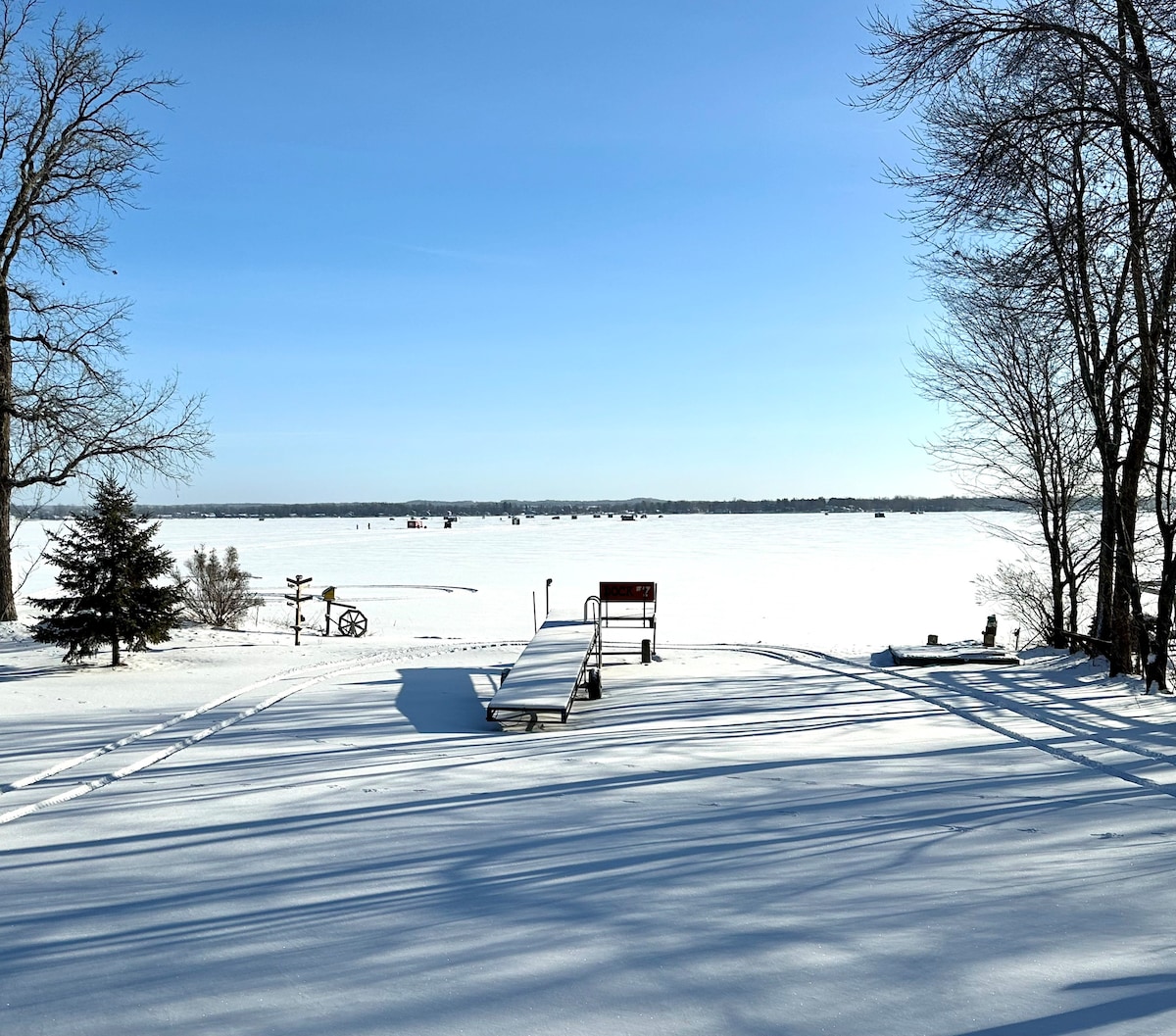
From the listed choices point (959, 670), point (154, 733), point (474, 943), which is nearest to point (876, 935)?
point (474, 943)

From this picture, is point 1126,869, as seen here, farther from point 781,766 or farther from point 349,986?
point 349,986

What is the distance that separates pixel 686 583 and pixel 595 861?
31446 mm

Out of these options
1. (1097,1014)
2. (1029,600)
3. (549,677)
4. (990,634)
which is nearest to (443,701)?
(549,677)

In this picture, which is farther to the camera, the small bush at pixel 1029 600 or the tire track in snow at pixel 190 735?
the small bush at pixel 1029 600

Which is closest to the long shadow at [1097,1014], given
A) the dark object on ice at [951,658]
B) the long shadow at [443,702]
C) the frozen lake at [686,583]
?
the long shadow at [443,702]

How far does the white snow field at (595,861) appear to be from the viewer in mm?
3395

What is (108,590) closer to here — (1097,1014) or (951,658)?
(951,658)

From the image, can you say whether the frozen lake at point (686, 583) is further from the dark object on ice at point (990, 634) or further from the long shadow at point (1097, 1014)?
the long shadow at point (1097, 1014)

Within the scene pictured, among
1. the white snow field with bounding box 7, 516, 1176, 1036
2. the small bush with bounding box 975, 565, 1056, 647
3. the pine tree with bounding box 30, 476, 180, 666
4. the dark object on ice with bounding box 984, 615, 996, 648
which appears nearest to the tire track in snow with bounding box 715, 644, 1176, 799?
the white snow field with bounding box 7, 516, 1176, 1036

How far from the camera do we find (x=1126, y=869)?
15.3 ft

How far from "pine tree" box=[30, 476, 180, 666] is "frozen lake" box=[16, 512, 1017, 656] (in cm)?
484

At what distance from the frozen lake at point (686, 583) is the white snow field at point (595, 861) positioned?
7.90m

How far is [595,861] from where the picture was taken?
15.9 ft

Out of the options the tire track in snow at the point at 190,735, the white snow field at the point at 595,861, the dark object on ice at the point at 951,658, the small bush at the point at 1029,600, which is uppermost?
the small bush at the point at 1029,600
